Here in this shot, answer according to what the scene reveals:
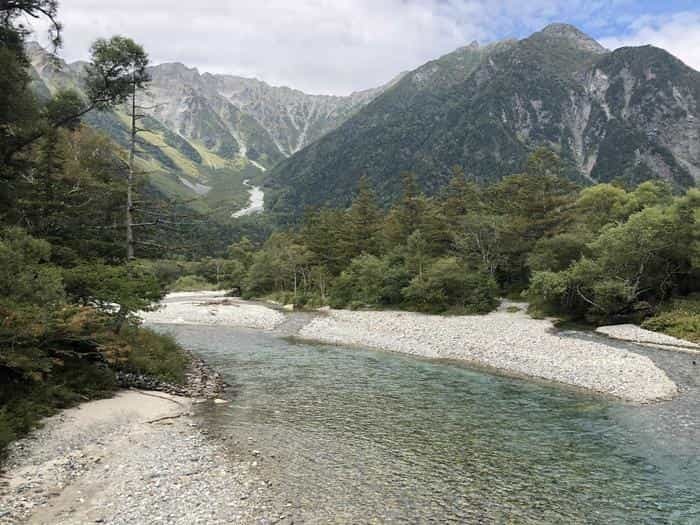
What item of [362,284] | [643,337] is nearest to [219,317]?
[362,284]

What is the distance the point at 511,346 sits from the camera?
26.8 metres

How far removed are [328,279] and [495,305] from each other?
25544 millimetres

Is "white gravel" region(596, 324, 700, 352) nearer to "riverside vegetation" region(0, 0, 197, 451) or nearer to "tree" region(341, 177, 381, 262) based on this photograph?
"riverside vegetation" region(0, 0, 197, 451)

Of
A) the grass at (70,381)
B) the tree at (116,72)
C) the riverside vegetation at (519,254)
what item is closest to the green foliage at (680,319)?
the riverside vegetation at (519,254)

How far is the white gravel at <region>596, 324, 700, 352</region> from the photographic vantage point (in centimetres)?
2578

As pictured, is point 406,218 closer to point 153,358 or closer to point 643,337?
point 643,337

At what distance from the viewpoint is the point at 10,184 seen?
16.4m

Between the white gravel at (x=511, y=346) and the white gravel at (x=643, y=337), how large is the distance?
3.28m

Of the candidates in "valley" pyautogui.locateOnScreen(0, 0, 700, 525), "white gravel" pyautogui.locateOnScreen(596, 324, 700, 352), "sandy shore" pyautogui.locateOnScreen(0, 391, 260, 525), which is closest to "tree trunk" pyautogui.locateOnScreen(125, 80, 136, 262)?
"valley" pyautogui.locateOnScreen(0, 0, 700, 525)

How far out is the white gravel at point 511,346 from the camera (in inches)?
757

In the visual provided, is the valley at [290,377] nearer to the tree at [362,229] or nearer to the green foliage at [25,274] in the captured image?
the green foliage at [25,274]

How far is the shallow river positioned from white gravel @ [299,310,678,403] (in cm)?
202

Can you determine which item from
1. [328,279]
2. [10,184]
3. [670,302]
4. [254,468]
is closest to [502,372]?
[254,468]

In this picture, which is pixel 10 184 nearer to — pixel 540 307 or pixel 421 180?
pixel 540 307
